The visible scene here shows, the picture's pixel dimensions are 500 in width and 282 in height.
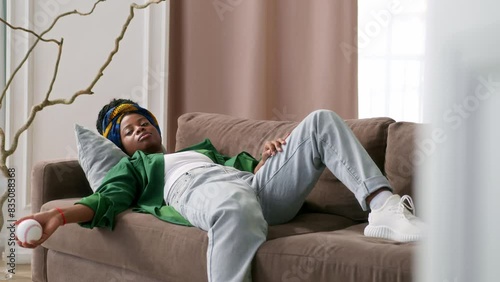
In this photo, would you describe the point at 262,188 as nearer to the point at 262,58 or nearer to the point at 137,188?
the point at 137,188

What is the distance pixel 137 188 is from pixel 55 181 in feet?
1.20

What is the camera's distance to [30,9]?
3.17 m

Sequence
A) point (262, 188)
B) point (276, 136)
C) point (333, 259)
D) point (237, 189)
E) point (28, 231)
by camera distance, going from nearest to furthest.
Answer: point (333, 259), point (28, 231), point (237, 189), point (262, 188), point (276, 136)

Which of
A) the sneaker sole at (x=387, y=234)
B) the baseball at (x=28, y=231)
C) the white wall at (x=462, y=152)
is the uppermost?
the white wall at (x=462, y=152)

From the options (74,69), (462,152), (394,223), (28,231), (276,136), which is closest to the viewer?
(462,152)

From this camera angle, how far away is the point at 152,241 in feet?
6.33

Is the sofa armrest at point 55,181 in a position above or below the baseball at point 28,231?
above

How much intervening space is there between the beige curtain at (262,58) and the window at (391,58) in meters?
0.06

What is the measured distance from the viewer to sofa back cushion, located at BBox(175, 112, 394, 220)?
212 centimetres

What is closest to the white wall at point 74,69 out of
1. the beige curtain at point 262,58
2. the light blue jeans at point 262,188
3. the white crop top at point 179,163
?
the beige curtain at point 262,58

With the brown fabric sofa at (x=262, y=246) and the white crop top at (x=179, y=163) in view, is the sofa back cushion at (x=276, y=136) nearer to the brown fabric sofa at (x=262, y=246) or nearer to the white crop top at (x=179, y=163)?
the brown fabric sofa at (x=262, y=246)

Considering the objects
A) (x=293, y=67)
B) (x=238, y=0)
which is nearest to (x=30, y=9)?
(x=238, y=0)

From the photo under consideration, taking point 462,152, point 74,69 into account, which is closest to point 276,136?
point 74,69

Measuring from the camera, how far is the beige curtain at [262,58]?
3400mm
